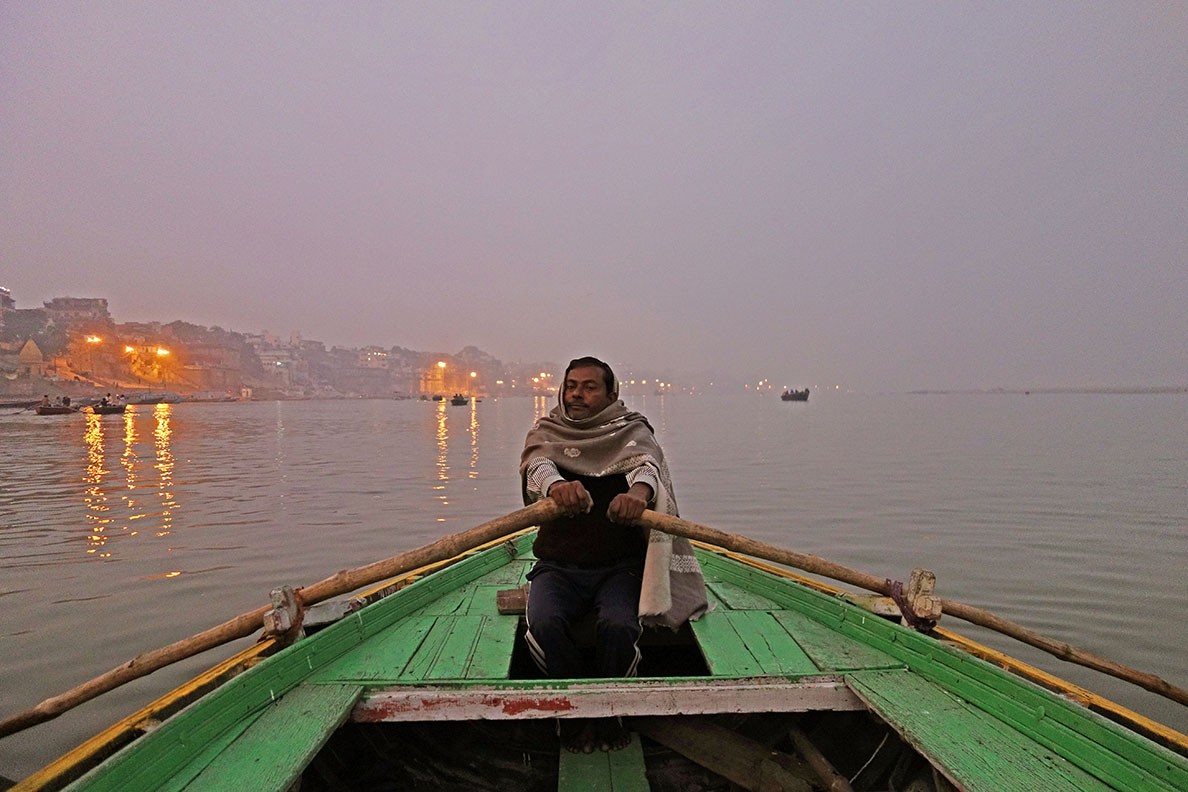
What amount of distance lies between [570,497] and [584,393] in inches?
30.4

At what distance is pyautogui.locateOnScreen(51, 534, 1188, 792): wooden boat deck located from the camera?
1930 mm

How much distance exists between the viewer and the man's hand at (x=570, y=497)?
2.91 m

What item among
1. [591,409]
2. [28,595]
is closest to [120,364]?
[28,595]

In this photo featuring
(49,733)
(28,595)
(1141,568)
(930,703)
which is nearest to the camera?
(930,703)

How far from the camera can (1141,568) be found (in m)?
8.04

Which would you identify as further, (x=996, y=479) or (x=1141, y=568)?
(x=996, y=479)

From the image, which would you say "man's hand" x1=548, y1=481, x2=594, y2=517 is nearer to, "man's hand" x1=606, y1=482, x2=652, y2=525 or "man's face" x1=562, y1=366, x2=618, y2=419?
"man's hand" x1=606, y1=482, x2=652, y2=525

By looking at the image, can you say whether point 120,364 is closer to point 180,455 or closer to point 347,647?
point 180,455

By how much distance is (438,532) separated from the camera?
10.6 m

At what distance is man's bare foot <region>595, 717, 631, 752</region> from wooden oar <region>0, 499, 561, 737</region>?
1011mm

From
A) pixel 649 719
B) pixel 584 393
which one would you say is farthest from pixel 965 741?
pixel 584 393

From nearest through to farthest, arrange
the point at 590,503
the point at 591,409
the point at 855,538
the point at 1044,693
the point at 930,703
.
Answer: the point at 1044,693, the point at 930,703, the point at 590,503, the point at 591,409, the point at 855,538

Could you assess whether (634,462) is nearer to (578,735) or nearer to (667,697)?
(667,697)

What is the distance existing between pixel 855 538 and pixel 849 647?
25.1 feet
